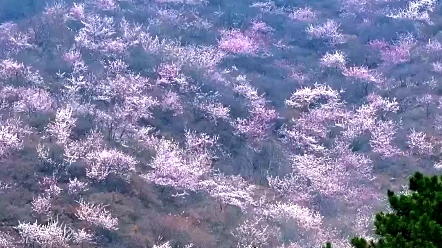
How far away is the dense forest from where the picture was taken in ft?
51.5

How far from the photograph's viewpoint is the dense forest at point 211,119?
15.7m

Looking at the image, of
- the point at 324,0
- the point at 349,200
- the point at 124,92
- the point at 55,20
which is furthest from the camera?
the point at 324,0

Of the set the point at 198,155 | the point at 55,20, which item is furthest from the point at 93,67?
the point at 198,155

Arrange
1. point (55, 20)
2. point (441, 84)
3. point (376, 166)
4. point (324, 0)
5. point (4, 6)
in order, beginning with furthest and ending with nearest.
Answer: point (324, 0) → point (4, 6) → point (55, 20) → point (441, 84) → point (376, 166)

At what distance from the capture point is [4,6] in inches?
1070

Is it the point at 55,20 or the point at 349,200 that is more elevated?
the point at 55,20

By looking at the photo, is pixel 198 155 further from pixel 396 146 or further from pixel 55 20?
pixel 55 20

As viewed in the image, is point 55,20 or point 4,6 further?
point 4,6

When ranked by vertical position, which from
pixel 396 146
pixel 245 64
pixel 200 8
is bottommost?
pixel 396 146

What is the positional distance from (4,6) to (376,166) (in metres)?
20.7

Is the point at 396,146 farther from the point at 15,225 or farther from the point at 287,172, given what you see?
the point at 15,225

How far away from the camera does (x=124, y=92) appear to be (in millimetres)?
21750

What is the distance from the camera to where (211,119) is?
70.2 ft

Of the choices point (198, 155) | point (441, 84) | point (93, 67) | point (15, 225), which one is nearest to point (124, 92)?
point (93, 67)
